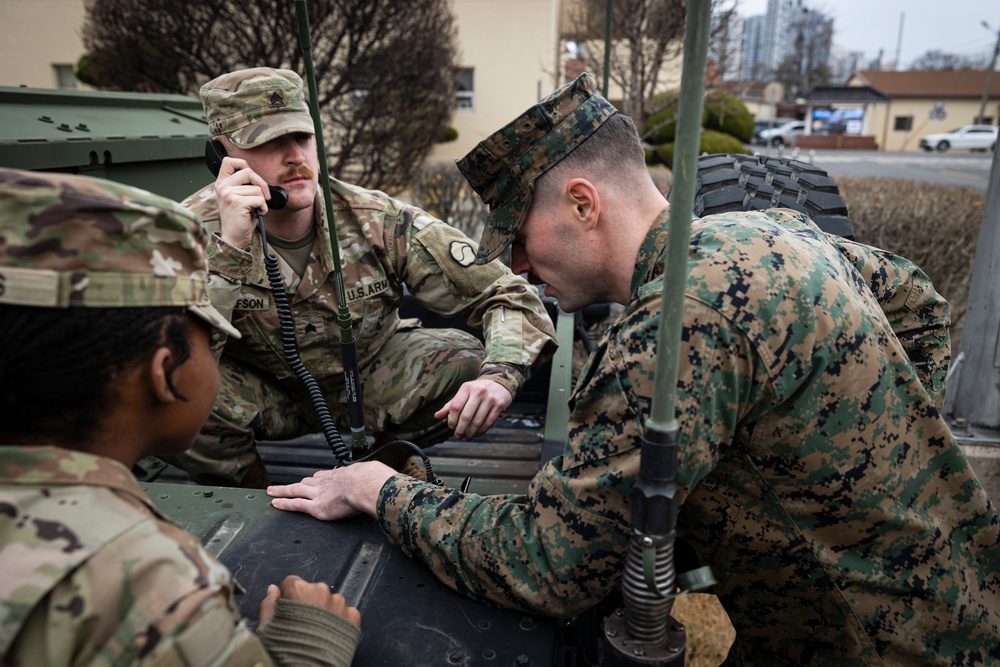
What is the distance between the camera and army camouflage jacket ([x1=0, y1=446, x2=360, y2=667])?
1015 millimetres

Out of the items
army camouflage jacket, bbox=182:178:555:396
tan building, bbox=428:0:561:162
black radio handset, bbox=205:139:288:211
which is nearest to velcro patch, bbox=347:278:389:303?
army camouflage jacket, bbox=182:178:555:396

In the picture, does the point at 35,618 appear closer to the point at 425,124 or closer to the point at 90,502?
the point at 90,502

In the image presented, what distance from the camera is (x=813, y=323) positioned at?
1.46 metres

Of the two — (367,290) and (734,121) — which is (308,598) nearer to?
(367,290)

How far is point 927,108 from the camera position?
4591 cm

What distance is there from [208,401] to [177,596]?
0.36 metres

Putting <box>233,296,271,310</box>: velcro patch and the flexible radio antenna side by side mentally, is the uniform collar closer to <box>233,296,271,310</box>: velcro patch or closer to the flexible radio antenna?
the flexible radio antenna

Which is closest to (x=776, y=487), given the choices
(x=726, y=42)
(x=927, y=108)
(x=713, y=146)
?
(x=726, y=42)

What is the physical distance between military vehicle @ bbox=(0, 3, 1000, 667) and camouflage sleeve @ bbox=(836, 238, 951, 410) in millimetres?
899

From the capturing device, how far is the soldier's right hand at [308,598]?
1440 millimetres

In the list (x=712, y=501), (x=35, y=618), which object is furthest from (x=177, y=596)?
(x=712, y=501)

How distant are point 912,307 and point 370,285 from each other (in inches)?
71.9

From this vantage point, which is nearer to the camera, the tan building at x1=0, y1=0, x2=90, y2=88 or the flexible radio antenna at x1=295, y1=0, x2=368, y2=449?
the flexible radio antenna at x1=295, y1=0, x2=368, y2=449

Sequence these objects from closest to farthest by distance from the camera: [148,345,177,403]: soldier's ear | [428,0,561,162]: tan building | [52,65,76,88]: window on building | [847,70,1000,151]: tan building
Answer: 1. [148,345,177,403]: soldier's ear
2. [428,0,561,162]: tan building
3. [52,65,76,88]: window on building
4. [847,70,1000,151]: tan building
